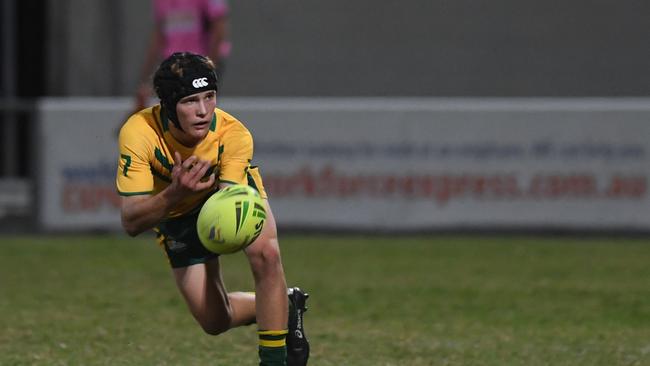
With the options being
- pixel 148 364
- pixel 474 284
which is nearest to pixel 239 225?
pixel 148 364

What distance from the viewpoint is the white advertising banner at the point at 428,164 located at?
1384 centimetres

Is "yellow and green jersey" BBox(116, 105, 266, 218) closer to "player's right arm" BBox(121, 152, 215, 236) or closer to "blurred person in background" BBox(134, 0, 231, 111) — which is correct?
"player's right arm" BBox(121, 152, 215, 236)

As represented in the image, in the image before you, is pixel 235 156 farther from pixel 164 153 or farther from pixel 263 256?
pixel 263 256

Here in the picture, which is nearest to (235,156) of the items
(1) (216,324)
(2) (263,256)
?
(2) (263,256)

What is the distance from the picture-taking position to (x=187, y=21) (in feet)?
43.5

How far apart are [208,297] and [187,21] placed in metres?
6.50

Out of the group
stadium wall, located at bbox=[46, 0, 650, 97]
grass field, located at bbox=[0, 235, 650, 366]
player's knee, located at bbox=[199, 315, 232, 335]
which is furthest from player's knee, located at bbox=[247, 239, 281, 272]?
stadium wall, located at bbox=[46, 0, 650, 97]

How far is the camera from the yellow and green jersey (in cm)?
657

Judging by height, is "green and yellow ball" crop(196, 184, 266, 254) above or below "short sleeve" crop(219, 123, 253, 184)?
below

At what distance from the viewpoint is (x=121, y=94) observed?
60.5 ft

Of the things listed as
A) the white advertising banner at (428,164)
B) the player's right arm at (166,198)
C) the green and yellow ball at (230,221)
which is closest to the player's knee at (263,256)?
the green and yellow ball at (230,221)

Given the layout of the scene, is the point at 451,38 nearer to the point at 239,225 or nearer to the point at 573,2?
the point at 573,2

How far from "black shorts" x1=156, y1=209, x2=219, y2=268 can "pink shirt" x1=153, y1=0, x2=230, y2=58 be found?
6.20 meters

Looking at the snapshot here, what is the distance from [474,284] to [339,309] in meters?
1.66
